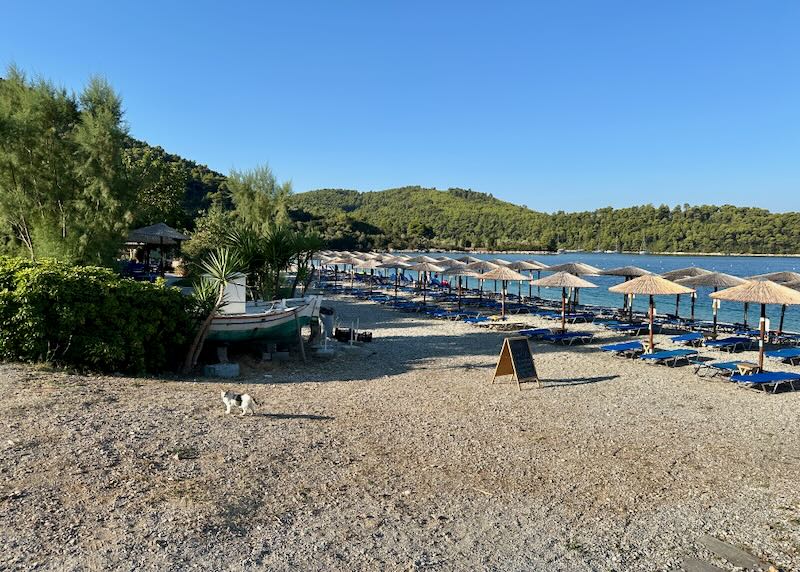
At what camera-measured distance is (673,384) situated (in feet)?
34.4

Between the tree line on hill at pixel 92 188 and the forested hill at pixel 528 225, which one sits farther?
the forested hill at pixel 528 225

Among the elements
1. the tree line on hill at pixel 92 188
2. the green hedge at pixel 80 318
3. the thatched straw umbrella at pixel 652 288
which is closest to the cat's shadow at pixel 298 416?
the green hedge at pixel 80 318

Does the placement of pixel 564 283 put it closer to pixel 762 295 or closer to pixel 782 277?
pixel 762 295

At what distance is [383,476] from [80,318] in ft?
18.6

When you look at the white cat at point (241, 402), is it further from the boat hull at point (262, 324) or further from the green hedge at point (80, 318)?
the boat hull at point (262, 324)

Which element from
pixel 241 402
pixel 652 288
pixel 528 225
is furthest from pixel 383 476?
pixel 528 225

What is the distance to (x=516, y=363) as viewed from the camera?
9.88 meters

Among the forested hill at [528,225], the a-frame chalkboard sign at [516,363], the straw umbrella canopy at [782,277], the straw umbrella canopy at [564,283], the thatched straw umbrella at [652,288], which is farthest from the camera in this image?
the forested hill at [528,225]

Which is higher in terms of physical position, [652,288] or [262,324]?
[652,288]

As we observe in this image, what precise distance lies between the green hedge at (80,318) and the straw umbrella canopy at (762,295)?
36.7ft

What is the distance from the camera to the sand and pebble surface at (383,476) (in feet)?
13.2

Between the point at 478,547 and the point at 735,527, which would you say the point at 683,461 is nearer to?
the point at 735,527

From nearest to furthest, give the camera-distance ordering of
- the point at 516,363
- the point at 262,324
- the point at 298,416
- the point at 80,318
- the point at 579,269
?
1. the point at 298,416
2. the point at 80,318
3. the point at 516,363
4. the point at 262,324
5. the point at 579,269

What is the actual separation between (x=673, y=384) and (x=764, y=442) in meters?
3.48
